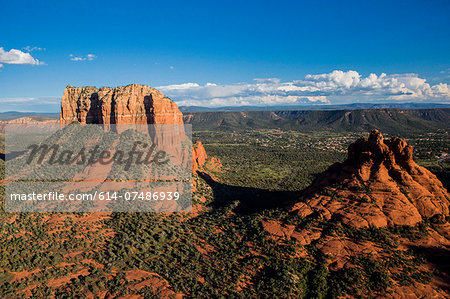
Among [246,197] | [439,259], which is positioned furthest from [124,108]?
[439,259]

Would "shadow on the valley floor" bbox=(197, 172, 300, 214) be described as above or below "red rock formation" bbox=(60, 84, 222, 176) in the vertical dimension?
below

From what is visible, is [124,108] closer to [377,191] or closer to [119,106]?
[119,106]

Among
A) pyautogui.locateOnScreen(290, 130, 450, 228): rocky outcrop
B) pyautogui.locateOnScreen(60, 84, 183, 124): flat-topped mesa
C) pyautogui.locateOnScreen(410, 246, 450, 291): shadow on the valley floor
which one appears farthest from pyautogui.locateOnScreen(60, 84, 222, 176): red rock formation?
pyautogui.locateOnScreen(410, 246, 450, 291): shadow on the valley floor

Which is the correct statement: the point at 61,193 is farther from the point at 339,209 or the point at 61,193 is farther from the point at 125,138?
the point at 339,209

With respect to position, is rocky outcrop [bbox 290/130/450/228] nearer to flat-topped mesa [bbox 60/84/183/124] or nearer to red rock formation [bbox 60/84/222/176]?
red rock formation [bbox 60/84/222/176]

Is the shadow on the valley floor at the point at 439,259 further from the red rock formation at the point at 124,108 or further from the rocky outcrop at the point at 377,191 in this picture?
the red rock formation at the point at 124,108

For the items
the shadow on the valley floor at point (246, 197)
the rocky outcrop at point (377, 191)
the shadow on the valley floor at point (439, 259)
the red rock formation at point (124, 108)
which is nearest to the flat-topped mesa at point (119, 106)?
the red rock formation at point (124, 108)

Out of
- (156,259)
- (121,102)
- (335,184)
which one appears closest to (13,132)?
(121,102)
